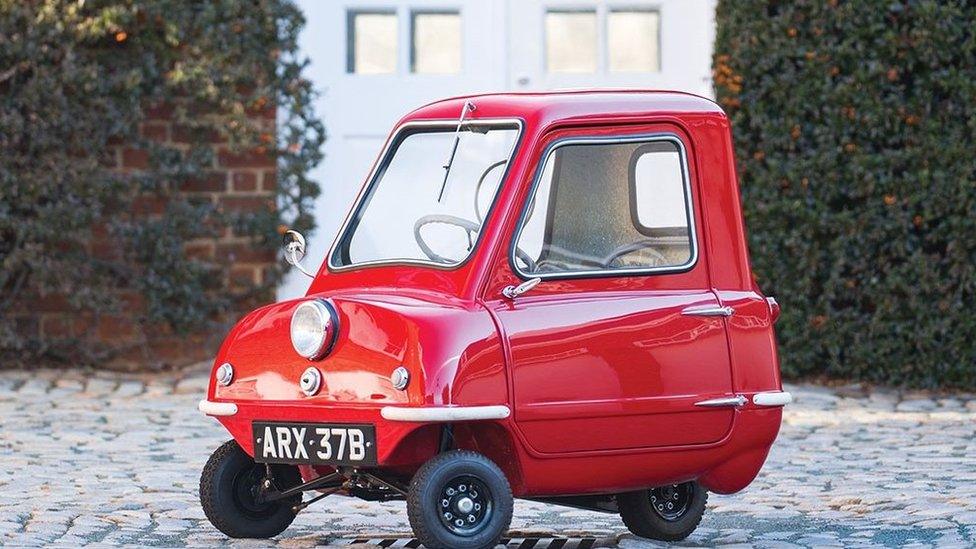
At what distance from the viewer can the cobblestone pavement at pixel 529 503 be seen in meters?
5.88

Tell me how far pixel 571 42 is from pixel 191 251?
9.05 feet

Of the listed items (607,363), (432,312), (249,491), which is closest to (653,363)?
(607,363)

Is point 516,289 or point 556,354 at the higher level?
point 516,289

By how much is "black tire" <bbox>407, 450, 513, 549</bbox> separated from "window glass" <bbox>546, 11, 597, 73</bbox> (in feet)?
22.1

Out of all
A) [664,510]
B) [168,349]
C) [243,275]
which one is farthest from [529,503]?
[168,349]

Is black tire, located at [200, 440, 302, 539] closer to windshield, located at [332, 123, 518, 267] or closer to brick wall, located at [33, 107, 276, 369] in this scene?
windshield, located at [332, 123, 518, 267]

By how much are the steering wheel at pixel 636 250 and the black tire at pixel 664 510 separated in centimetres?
74

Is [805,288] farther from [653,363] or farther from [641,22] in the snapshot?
[653,363]

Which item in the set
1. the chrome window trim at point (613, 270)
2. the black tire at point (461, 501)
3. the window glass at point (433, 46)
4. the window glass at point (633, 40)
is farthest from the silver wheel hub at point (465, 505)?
the window glass at point (633, 40)

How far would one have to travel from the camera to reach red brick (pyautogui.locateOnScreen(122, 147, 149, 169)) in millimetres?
11219

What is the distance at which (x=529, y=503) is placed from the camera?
702cm

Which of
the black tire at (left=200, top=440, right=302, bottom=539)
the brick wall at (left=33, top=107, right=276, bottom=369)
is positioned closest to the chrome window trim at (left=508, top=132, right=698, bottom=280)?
the black tire at (left=200, top=440, right=302, bottom=539)

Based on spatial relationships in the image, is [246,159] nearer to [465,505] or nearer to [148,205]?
[148,205]

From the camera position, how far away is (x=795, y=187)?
10.3m
